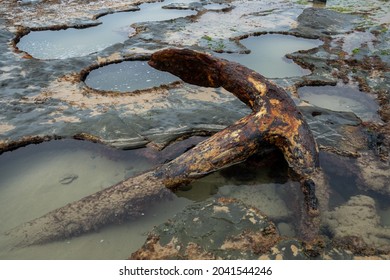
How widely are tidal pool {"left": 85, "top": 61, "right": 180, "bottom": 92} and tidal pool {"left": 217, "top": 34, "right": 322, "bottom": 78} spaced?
1538 millimetres

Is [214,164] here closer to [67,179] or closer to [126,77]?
[67,179]

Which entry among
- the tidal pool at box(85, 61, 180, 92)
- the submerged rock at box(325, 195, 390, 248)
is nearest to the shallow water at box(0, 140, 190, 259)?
the submerged rock at box(325, 195, 390, 248)

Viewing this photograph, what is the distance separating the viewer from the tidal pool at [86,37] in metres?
6.65

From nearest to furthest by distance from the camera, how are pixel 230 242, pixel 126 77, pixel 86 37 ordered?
pixel 230 242, pixel 126 77, pixel 86 37

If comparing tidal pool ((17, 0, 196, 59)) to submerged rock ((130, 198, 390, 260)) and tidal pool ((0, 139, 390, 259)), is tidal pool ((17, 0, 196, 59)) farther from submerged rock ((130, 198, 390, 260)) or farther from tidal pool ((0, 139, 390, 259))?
submerged rock ((130, 198, 390, 260))

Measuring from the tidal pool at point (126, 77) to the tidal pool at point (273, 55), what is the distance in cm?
154

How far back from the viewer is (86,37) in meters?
7.44

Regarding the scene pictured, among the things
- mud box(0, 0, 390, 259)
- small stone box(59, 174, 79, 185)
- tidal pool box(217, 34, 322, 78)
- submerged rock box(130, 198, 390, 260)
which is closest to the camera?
submerged rock box(130, 198, 390, 260)

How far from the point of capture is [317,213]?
9.75ft

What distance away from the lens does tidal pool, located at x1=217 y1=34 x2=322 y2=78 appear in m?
5.98

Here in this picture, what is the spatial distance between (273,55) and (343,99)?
75.7 inches

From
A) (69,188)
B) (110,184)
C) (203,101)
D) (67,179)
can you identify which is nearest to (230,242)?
(110,184)

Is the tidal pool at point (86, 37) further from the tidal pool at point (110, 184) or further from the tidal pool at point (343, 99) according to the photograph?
the tidal pool at point (343, 99)

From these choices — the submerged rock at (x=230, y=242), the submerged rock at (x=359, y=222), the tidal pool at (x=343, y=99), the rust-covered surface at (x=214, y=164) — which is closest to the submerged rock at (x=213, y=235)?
the submerged rock at (x=230, y=242)
